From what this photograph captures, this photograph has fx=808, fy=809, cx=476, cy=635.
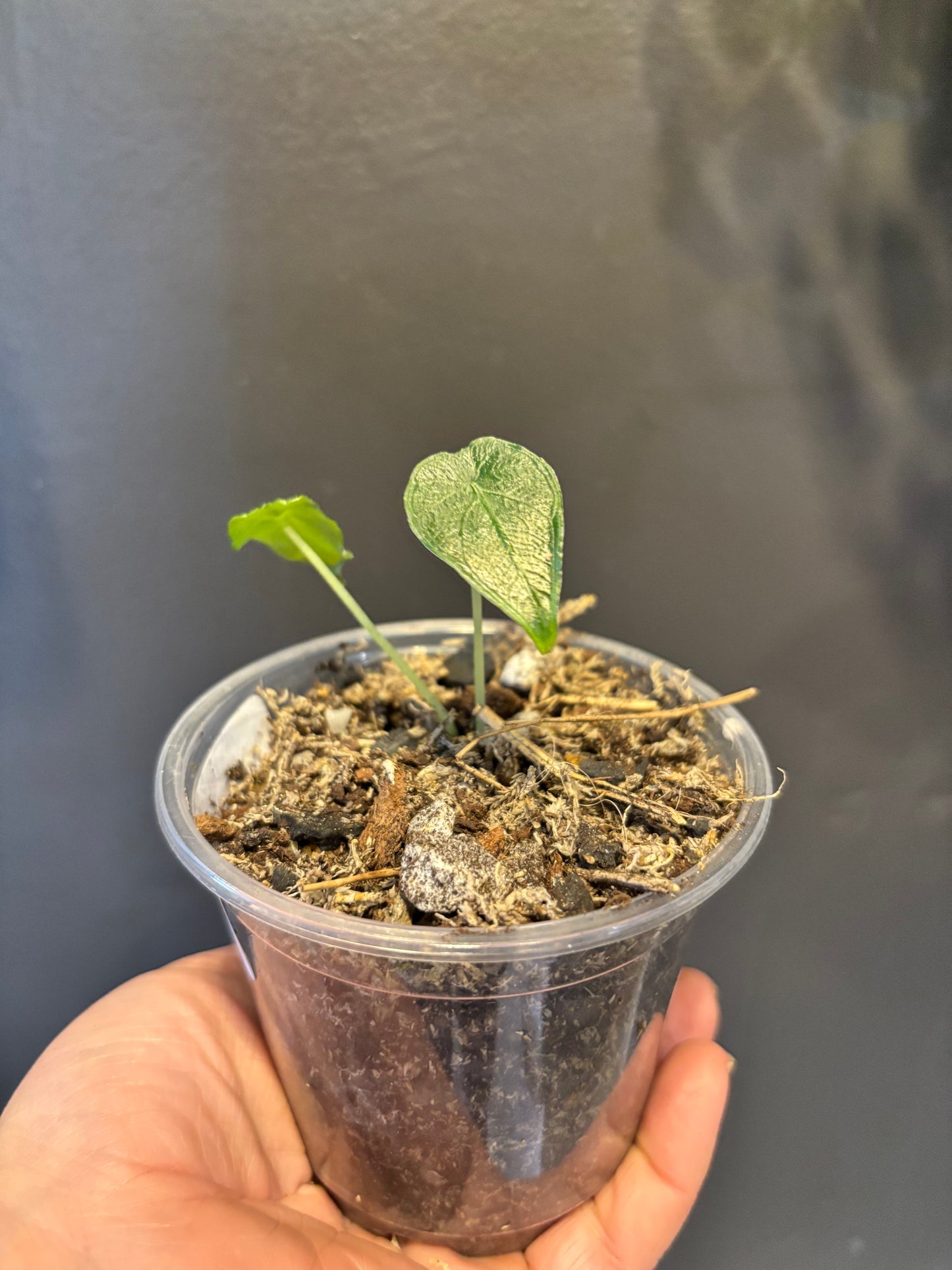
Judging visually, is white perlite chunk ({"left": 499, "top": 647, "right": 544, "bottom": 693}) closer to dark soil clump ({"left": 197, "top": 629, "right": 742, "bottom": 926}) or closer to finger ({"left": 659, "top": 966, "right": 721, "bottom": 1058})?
dark soil clump ({"left": 197, "top": 629, "right": 742, "bottom": 926})

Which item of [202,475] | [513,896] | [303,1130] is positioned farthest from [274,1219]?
[202,475]

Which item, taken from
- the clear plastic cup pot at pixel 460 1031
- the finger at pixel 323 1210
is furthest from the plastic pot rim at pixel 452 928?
the finger at pixel 323 1210

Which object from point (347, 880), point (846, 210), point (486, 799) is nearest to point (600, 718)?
point (486, 799)

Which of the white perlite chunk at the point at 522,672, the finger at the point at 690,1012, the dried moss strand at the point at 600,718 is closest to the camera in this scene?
the dried moss strand at the point at 600,718

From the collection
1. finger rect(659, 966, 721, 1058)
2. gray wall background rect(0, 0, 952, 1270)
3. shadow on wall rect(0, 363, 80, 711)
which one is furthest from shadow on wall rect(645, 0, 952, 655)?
shadow on wall rect(0, 363, 80, 711)

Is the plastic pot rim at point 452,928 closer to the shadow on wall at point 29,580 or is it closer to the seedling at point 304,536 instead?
the seedling at point 304,536

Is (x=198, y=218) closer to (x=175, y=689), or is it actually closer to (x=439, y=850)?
(x=175, y=689)
